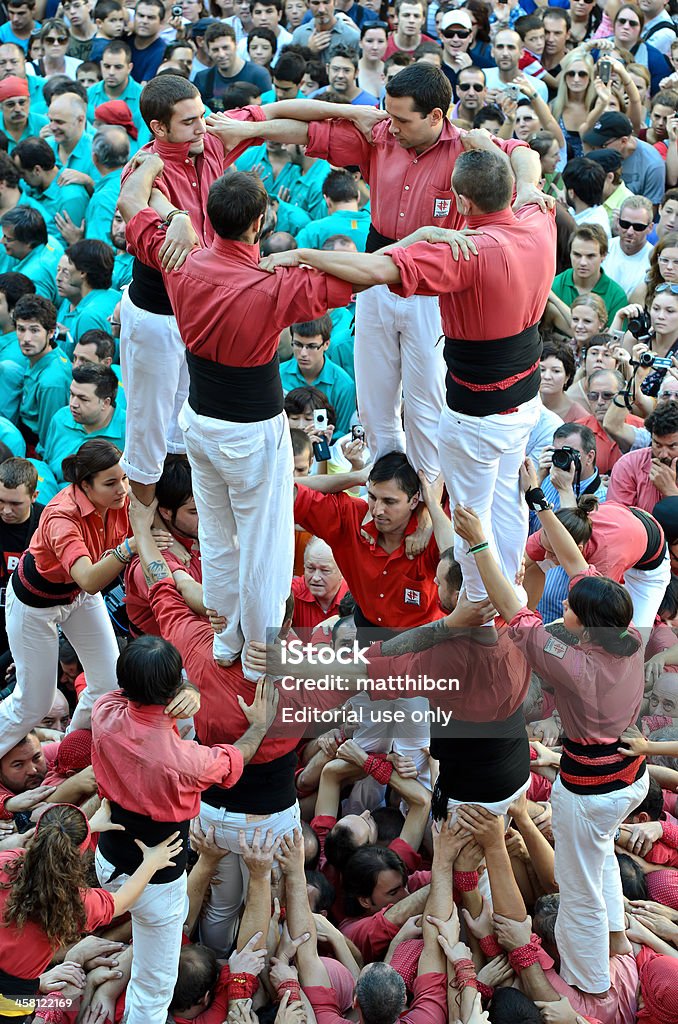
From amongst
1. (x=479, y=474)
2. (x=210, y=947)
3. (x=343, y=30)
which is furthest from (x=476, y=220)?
(x=343, y=30)

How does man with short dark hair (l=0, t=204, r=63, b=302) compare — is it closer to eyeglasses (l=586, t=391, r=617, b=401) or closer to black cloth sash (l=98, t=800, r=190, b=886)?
eyeglasses (l=586, t=391, r=617, b=401)

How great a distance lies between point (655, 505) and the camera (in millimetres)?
6648

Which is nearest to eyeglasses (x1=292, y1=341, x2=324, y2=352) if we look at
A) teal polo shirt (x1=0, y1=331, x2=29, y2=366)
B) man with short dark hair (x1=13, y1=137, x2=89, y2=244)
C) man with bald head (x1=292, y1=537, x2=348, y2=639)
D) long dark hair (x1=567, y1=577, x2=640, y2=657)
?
man with bald head (x1=292, y1=537, x2=348, y2=639)

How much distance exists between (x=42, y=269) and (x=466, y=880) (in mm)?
→ 5962

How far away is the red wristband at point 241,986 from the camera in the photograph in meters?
5.07

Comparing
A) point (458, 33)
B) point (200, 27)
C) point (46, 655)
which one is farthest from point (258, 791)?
point (200, 27)

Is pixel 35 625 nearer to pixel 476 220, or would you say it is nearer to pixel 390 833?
pixel 390 833

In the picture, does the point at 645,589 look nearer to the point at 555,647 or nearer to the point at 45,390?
the point at 555,647

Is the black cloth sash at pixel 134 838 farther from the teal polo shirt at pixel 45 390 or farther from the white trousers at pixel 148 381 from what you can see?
the teal polo shirt at pixel 45 390

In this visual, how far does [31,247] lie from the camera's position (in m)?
9.68

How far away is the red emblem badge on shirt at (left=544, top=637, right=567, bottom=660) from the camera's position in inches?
201

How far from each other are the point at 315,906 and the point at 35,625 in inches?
73.7

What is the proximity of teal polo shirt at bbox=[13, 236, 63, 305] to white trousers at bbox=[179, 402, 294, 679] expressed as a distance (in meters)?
4.80

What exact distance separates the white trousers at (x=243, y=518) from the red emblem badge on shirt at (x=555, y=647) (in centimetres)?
108
